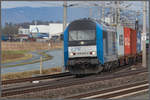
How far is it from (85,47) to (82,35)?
758mm

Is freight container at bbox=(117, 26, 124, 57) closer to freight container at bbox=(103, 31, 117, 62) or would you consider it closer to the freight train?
freight container at bbox=(103, 31, 117, 62)

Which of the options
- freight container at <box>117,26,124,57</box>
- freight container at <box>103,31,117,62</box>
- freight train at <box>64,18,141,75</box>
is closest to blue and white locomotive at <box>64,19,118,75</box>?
freight train at <box>64,18,141,75</box>

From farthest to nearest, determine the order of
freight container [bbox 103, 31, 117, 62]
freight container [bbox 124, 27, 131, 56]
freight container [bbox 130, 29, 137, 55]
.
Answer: freight container [bbox 130, 29, 137, 55] < freight container [bbox 124, 27, 131, 56] < freight container [bbox 103, 31, 117, 62]

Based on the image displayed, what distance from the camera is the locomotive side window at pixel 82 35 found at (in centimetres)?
1744

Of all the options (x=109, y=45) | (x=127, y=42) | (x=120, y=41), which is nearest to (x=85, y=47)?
(x=109, y=45)

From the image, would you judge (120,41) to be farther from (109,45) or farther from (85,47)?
(85,47)

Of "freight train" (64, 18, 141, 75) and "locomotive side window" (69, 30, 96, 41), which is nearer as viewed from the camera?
"freight train" (64, 18, 141, 75)

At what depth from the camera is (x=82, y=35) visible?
17516 mm

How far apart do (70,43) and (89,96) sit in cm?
769

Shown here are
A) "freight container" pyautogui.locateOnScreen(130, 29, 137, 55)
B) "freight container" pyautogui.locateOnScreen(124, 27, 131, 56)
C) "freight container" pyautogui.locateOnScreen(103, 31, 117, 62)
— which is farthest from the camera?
"freight container" pyautogui.locateOnScreen(130, 29, 137, 55)

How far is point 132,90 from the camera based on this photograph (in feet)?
36.1

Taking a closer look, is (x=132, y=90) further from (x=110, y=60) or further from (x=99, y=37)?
(x=110, y=60)

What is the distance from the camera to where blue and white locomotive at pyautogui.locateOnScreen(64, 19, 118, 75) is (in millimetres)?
17203

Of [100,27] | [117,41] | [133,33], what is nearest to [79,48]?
[100,27]
